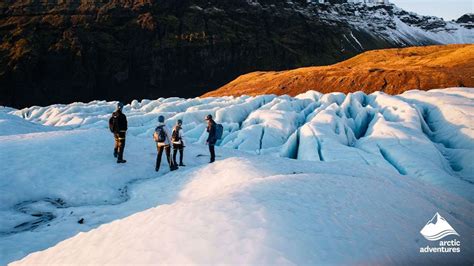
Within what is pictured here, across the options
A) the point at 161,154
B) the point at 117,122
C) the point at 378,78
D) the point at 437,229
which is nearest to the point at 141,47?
the point at 378,78

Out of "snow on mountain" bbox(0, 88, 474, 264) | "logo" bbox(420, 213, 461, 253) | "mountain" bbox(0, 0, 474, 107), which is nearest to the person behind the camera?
"snow on mountain" bbox(0, 88, 474, 264)

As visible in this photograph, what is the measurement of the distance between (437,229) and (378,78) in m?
39.4

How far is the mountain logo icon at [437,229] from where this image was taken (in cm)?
594

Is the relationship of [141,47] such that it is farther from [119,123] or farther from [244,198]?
[244,198]

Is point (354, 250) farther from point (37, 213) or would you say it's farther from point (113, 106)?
point (113, 106)

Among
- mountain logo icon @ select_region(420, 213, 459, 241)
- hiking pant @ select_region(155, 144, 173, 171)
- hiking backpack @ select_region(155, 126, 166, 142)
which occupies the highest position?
hiking backpack @ select_region(155, 126, 166, 142)

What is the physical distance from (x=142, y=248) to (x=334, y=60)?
425 feet

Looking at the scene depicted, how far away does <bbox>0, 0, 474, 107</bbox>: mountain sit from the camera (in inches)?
3602

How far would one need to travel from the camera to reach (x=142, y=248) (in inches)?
189

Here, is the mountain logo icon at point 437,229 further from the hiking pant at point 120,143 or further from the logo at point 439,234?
the hiking pant at point 120,143

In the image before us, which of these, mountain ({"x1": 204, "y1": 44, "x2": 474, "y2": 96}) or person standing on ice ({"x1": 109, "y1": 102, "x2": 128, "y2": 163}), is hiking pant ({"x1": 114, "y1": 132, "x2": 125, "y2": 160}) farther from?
mountain ({"x1": 204, "y1": 44, "x2": 474, "y2": 96})

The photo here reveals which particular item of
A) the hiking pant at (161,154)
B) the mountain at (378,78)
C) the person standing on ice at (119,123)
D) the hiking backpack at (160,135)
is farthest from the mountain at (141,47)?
the hiking backpack at (160,135)

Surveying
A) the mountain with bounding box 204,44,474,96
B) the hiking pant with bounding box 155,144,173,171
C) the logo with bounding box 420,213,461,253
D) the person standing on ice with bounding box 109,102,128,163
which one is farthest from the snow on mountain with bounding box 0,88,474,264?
the mountain with bounding box 204,44,474,96

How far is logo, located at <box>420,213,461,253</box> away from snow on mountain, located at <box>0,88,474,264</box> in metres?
0.14
